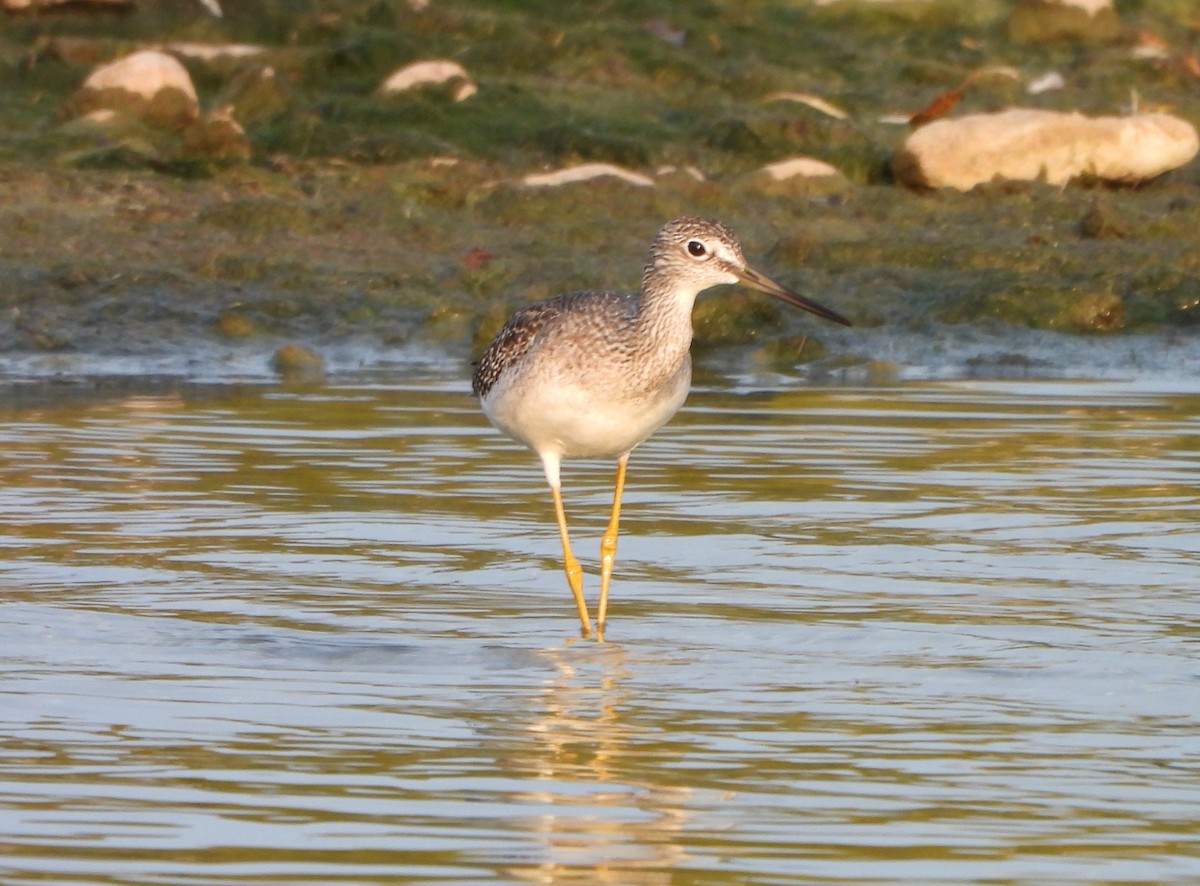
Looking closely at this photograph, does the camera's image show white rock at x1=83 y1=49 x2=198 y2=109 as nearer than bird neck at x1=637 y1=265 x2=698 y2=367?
No

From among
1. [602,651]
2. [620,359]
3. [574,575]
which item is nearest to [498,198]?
[620,359]

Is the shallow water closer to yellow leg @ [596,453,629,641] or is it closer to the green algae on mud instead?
yellow leg @ [596,453,629,641]

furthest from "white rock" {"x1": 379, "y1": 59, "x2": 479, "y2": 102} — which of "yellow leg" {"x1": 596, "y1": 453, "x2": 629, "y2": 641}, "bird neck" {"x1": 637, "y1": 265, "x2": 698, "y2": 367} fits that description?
"bird neck" {"x1": 637, "y1": 265, "x2": 698, "y2": 367}

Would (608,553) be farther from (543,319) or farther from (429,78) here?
(429,78)

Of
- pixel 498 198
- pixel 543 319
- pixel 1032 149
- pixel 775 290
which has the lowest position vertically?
pixel 543 319

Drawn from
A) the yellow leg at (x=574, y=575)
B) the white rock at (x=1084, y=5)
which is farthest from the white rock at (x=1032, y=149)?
the yellow leg at (x=574, y=575)

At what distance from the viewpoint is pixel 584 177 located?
55.5 feet

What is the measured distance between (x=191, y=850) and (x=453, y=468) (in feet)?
18.3

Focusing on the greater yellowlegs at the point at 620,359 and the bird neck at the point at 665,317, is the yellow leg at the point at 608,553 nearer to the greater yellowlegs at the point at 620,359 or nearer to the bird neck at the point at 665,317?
the greater yellowlegs at the point at 620,359

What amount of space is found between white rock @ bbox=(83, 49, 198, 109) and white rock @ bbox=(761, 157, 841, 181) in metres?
4.31

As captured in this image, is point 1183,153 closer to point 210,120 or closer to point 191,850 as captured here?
point 210,120

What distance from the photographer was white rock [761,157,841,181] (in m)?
17.5

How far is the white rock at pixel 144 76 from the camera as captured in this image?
17625 mm

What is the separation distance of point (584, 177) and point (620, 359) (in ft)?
29.0
